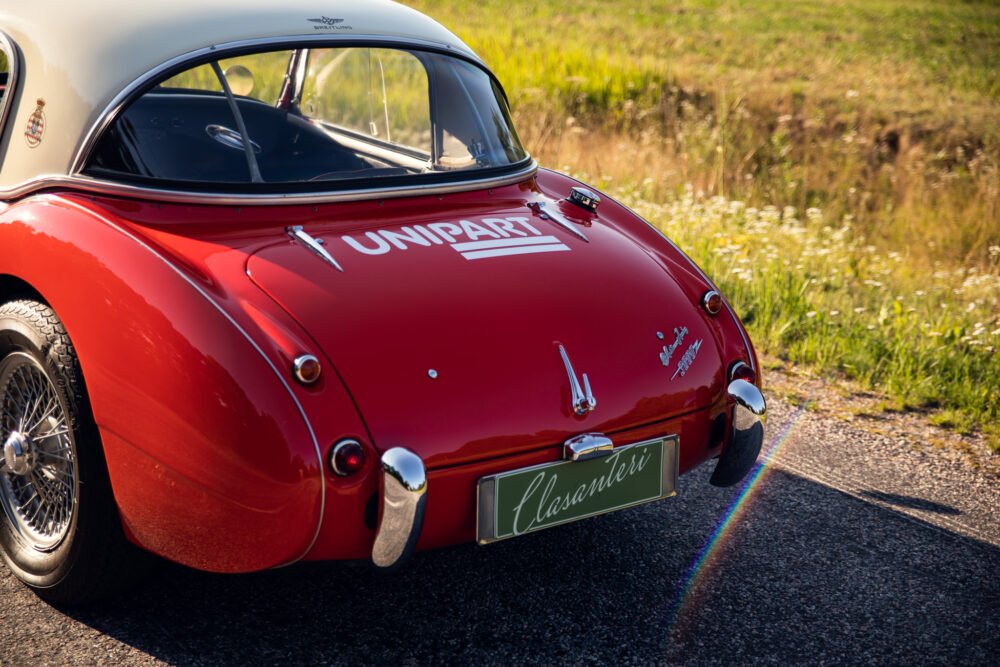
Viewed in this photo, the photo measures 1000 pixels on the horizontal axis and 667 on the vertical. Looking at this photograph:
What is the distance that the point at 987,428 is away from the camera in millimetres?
4598

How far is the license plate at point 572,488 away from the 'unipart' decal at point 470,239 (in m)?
0.72

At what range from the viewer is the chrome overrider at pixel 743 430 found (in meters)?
3.12

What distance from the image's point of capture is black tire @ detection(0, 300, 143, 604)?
9.20ft

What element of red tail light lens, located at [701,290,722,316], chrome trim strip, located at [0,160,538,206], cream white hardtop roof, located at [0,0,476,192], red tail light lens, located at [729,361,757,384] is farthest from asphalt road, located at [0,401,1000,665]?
cream white hardtop roof, located at [0,0,476,192]

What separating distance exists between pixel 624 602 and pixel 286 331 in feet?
4.42

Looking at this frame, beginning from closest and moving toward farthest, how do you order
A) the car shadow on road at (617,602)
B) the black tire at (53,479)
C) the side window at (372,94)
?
the black tire at (53,479), the car shadow on road at (617,602), the side window at (372,94)

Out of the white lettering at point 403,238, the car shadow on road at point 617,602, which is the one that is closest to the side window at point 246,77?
the white lettering at point 403,238

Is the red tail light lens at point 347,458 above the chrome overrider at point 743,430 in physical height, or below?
above

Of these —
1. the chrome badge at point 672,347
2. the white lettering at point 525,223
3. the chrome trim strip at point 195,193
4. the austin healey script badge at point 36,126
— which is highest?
the austin healey script badge at point 36,126

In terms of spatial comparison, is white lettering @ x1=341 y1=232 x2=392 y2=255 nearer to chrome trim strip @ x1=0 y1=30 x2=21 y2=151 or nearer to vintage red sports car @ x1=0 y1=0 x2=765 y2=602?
vintage red sports car @ x1=0 y1=0 x2=765 y2=602

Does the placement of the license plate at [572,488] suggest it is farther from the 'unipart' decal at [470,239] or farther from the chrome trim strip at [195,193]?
the chrome trim strip at [195,193]

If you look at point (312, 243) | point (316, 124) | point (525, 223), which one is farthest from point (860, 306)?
point (312, 243)

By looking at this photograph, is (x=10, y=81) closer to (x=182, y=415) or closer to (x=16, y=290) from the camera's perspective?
(x=16, y=290)

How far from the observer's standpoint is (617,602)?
318cm
